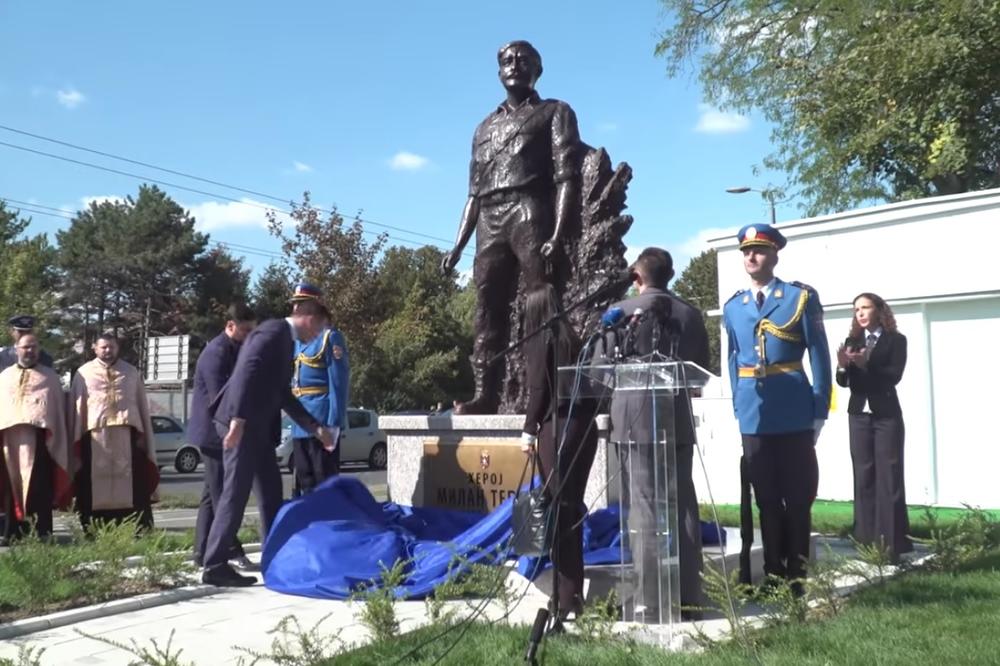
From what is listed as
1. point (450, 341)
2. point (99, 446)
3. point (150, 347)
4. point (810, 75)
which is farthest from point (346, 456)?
point (450, 341)

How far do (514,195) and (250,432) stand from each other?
2888 millimetres

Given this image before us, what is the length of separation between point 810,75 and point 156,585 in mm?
18448

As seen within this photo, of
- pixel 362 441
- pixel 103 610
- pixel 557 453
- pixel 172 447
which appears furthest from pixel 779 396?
pixel 172 447

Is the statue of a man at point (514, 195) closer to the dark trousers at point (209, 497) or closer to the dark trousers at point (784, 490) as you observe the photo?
the dark trousers at point (209, 497)

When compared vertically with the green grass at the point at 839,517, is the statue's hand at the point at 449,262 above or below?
above

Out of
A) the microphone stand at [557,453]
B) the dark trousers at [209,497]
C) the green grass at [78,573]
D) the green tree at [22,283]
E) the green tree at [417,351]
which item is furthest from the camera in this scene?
the green tree at [417,351]

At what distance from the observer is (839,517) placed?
10.0 metres

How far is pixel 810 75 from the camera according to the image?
2100 cm

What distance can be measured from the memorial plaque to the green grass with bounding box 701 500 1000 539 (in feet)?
6.22

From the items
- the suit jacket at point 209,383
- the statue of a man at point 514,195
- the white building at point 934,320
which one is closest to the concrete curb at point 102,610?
the suit jacket at point 209,383

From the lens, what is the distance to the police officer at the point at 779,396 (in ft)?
17.3

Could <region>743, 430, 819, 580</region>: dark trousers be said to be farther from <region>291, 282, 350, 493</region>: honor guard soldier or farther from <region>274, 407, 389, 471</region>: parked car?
<region>274, 407, 389, 471</region>: parked car

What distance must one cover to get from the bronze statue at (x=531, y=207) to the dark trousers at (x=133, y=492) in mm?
2930

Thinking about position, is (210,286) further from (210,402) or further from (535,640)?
(535,640)
